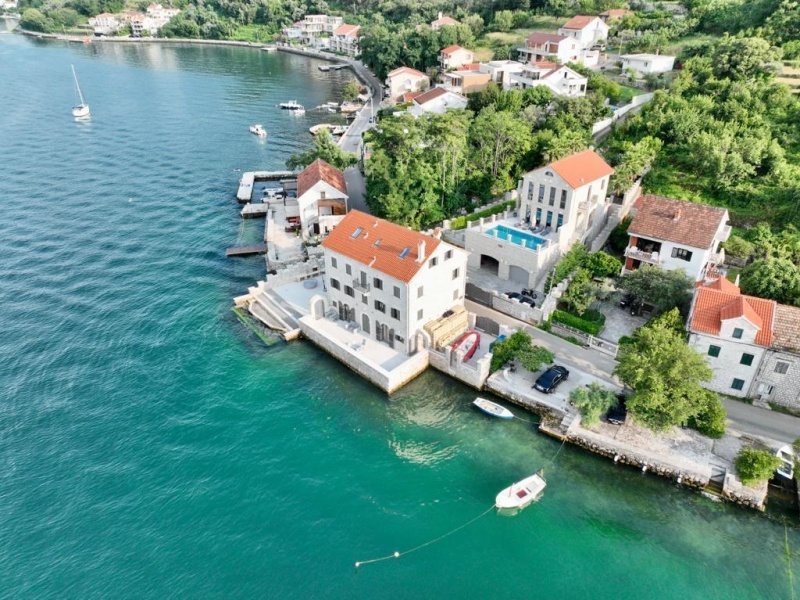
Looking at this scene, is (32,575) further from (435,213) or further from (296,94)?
(296,94)

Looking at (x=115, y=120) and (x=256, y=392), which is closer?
(x=256, y=392)

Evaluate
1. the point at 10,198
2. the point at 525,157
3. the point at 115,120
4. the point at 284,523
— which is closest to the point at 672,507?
the point at 284,523

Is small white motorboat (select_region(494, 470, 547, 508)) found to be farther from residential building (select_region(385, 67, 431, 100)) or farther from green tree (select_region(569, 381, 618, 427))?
residential building (select_region(385, 67, 431, 100))

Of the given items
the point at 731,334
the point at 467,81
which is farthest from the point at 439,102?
the point at 731,334

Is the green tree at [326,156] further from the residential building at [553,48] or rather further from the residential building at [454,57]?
the residential building at [454,57]

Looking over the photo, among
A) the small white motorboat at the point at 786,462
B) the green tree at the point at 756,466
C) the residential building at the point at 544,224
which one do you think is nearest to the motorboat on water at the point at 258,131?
the residential building at the point at 544,224
